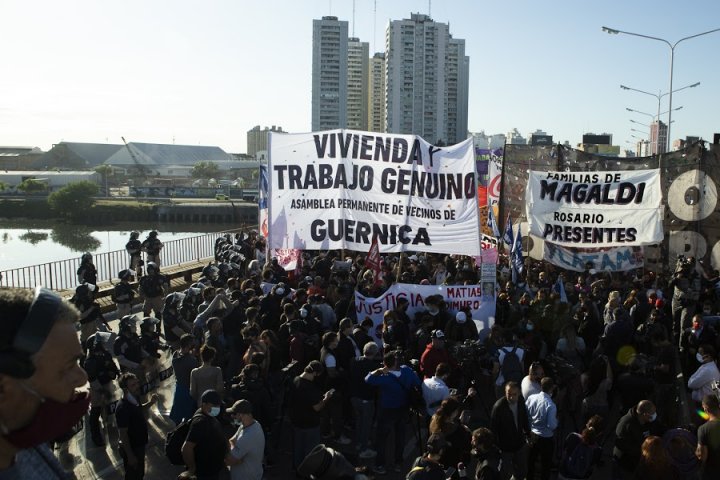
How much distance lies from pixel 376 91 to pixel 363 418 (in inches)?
7503

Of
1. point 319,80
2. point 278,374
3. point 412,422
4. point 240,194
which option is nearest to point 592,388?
point 412,422

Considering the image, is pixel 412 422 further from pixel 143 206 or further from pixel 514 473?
pixel 143 206

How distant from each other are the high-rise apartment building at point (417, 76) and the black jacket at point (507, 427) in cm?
15238

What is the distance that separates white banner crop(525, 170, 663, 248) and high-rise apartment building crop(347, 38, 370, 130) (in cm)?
17192

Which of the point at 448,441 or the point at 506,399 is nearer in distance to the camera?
the point at 448,441

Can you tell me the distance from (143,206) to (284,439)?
210 feet

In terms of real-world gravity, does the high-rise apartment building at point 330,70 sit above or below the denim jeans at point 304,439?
above

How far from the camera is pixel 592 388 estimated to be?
769 centimetres

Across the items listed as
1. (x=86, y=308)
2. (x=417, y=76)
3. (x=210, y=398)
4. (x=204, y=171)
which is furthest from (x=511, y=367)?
(x=417, y=76)

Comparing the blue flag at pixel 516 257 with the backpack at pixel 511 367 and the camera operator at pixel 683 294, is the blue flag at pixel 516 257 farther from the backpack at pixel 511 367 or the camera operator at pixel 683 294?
the backpack at pixel 511 367

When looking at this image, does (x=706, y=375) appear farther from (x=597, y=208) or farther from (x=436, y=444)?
(x=597, y=208)

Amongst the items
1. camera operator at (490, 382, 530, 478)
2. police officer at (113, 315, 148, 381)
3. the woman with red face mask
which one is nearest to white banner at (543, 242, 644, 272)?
camera operator at (490, 382, 530, 478)

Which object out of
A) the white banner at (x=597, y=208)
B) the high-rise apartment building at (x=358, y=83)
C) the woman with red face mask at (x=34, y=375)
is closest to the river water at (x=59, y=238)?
the white banner at (x=597, y=208)

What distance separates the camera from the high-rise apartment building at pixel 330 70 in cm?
15762
